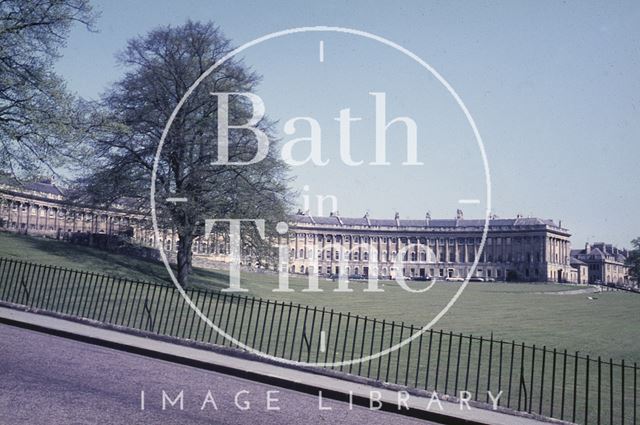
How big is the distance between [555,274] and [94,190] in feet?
441

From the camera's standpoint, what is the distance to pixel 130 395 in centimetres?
869

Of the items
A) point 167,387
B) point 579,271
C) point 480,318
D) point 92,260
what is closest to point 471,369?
point 167,387

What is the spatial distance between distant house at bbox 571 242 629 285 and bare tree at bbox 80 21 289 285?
158103 millimetres

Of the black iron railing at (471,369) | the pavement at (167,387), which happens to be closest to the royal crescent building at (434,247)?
the black iron railing at (471,369)

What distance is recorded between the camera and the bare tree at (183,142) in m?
30.0

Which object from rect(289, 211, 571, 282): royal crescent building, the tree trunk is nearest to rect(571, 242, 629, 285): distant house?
rect(289, 211, 571, 282): royal crescent building

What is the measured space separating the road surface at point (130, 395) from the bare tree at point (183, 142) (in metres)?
18.8

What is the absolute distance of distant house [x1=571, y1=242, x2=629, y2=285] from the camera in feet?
556

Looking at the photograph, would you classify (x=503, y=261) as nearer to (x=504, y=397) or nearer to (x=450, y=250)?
(x=450, y=250)

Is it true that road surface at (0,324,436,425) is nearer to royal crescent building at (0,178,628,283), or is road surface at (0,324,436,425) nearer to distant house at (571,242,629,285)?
royal crescent building at (0,178,628,283)

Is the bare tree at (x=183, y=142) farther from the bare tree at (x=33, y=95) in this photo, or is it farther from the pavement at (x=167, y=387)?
the pavement at (x=167, y=387)

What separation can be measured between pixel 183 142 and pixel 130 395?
22.9 meters

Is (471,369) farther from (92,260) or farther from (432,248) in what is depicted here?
(432,248)

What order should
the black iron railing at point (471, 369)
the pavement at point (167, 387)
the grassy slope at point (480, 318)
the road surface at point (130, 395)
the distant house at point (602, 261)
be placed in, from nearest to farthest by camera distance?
1. the road surface at point (130, 395)
2. the pavement at point (167, 387)
3. the black iron railing at point (471, 369)
4. the grassy slope at point (480, 318)
5. the distant house at point (602, 261)
